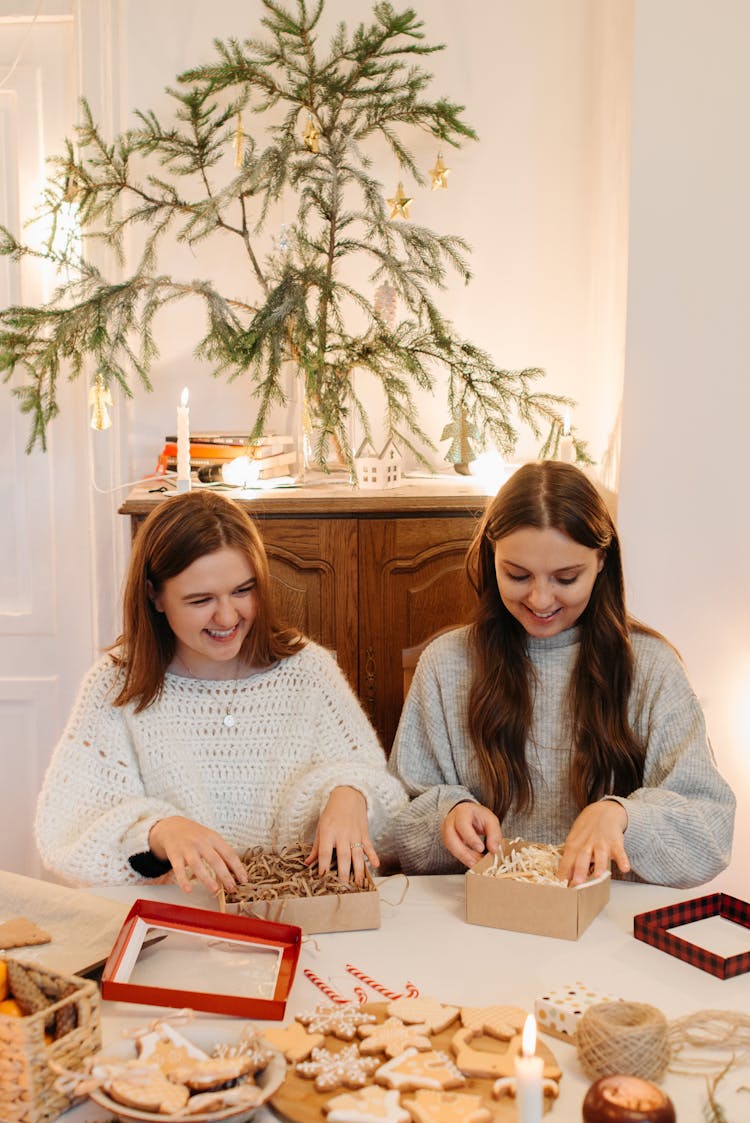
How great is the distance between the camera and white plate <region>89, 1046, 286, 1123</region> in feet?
3.51

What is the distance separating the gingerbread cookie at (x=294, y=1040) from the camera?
1212 mm

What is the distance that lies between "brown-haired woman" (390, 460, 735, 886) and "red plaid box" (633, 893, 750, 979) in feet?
0.85

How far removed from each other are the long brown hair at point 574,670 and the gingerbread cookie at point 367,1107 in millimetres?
949

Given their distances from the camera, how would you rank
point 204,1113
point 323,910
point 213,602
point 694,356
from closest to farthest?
point 204,1113 < point 323,910 < point 213,602 < point 694,356

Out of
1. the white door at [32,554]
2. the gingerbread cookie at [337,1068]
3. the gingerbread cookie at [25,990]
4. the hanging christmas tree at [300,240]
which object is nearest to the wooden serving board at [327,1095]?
the gingerbread cookie at [337,1068]

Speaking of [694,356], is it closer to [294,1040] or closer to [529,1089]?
[294,1040]

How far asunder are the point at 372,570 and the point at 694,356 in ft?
3.00

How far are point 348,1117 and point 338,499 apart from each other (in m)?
1.88

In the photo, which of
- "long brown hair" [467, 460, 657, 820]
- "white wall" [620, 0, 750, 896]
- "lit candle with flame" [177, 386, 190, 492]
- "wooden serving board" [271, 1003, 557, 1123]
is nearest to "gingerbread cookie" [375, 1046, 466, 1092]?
"wooden serving board" [271, 1003, 557, 1123]

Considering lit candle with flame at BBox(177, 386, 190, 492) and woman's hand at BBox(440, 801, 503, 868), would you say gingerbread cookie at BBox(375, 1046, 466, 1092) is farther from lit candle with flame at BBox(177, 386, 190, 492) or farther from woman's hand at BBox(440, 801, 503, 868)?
lit candle with flame at BBox(177, 386, 190, 492)

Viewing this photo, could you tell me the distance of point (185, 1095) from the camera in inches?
43.3

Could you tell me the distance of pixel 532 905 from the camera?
5.14 ft

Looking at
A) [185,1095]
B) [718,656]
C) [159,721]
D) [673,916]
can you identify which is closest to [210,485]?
[159,721]

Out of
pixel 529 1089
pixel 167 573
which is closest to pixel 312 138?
pixel 167 573
